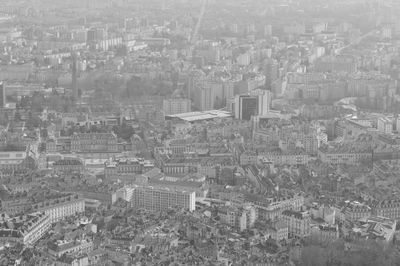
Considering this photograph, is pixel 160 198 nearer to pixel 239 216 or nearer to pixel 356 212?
pixel 239 216

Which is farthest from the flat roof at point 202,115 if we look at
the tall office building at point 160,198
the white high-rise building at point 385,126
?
the tall office building at point 160,198

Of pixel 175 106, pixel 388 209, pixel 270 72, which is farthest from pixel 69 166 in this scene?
pixel 270 72

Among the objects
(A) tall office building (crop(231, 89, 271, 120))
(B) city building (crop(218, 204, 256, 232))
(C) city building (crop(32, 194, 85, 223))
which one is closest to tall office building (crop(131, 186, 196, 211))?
(B) city building (crop(218, 204, 256, 232))

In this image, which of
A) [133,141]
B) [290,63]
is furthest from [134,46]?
[133,141]

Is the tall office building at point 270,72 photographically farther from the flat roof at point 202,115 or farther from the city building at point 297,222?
the city building at point 297,222

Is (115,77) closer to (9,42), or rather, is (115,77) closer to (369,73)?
(369,73)

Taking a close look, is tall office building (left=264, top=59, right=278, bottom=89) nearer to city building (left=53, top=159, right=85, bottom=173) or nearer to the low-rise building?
city building (left=53, top=159, right=85, bottom=173)
